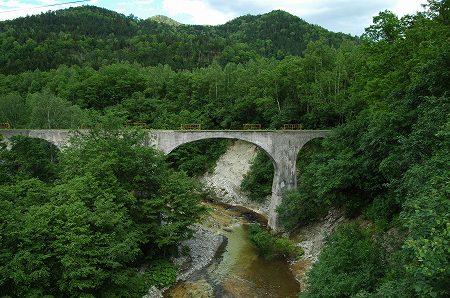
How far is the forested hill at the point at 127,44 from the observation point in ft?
306

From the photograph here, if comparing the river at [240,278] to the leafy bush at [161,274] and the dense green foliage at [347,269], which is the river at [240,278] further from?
the dense green foliage at [347,269]

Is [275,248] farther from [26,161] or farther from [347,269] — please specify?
[26,161]

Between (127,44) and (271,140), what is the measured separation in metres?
91.1

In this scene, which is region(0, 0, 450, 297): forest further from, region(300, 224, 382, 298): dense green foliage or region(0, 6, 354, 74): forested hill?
region(0, 6, 354, 74): forested hill

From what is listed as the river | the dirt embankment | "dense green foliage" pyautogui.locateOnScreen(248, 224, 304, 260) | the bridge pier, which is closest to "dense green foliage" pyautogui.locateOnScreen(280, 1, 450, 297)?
"dense green foliage" pyautogui.locateOnScreen(248, 224, 304, 260)

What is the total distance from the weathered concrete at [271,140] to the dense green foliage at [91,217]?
564 centimetres

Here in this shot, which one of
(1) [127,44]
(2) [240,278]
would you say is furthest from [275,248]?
(1) [127,44]

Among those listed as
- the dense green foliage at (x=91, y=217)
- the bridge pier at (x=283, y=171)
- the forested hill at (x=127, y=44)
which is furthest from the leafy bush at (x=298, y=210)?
the forested hill at (x=127, y=44)

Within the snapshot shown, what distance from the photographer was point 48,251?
15656mm

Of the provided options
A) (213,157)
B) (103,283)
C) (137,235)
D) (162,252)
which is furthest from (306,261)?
(213,157)

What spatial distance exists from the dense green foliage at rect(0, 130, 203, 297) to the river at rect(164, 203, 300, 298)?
5.46 ft

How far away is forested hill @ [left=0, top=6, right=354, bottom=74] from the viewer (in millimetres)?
93206

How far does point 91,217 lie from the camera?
16.7 metres

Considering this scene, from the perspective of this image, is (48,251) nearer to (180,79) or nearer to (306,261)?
(306,261)
